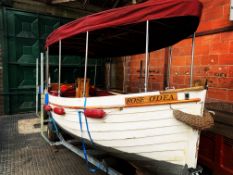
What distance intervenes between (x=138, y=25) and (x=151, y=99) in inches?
48.3

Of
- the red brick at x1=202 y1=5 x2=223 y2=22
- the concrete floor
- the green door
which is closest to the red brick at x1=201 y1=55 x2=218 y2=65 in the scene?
the red brick at x1=202 y1=5 x2=223 y2=22

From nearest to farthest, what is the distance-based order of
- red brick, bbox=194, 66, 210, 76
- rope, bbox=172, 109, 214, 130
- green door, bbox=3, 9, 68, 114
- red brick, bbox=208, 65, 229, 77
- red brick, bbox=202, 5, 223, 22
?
rope, bbox=172, 109, 214, 130 < red brick, bbox=208, 65, 229, 77 < red brick, bbox=202, 5, 223, 22 < red brick, bbox=194, 66, 210, 76 < green door, bbox=3, 9, 68, 114

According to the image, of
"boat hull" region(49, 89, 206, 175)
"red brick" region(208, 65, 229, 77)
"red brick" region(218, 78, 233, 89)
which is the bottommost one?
"boat hull" region(49, 89, 206, 175)

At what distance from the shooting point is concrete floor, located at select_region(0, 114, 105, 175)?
11.2 ft

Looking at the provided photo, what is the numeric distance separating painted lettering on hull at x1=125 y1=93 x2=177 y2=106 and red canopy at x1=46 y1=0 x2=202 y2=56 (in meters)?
0.88

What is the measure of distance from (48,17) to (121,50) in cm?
396

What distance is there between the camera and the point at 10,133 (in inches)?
205

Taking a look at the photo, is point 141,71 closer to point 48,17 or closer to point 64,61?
point 64,61

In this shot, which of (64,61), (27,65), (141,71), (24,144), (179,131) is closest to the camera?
(179,131)

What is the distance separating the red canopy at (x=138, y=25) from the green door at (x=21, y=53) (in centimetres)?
384

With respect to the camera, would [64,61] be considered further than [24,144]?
Yes

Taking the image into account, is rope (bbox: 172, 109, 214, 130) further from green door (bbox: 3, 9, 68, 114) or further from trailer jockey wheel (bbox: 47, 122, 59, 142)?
green door (bbox: 3, 9, 68, 114)

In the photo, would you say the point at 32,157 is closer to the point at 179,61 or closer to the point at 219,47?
the point at 179,61

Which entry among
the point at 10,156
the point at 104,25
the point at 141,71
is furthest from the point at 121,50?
the point at 10,156
